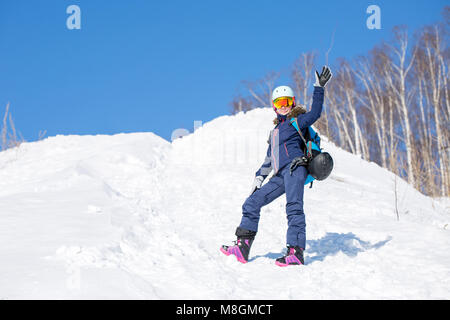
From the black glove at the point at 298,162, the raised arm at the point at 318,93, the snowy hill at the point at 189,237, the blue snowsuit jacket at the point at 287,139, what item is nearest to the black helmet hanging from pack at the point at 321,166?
the black glove at the point at 298,162

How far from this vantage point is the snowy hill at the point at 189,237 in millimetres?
2697

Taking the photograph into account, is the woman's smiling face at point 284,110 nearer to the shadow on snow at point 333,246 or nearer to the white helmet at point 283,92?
the white helmet at point 283,92

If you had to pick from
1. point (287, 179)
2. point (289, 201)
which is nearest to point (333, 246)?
point (289, 201)

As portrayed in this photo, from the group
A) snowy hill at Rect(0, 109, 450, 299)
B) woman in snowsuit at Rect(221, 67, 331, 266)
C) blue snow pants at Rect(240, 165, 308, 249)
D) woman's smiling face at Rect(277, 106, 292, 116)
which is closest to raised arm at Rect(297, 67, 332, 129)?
woman in snowsuit at Rect(221, 67, 331, 266)

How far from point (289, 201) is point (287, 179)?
202mm

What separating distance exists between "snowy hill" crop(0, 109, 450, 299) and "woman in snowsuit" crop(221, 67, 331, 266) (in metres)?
0.17

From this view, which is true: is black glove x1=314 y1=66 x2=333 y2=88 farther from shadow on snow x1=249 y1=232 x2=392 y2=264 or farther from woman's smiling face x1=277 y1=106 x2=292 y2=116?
shadow on snow x1=249 y1=232 x2=392 y2=264

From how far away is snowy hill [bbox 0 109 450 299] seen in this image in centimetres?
270

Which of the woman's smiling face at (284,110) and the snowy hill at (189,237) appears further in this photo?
the woman's smiling face at (284,110)

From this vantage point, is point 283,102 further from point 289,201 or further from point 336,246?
point 336,246
